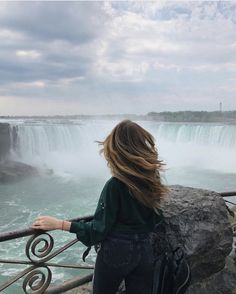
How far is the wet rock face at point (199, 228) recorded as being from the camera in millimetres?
2703

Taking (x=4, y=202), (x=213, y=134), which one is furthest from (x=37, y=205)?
(x=213, y=134)

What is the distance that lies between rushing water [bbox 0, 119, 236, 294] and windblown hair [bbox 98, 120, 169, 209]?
8084mm

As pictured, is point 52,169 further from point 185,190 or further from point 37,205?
point 185,190

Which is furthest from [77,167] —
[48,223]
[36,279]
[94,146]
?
[48,223]

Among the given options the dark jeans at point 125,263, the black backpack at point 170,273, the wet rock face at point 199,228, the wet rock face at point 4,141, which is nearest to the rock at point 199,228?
the wet rock face at point 199,228

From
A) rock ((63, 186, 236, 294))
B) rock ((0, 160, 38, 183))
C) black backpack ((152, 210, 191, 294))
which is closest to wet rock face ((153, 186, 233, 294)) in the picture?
rock ((63, 186, 236, 294))

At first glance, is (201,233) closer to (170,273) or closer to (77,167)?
(170,273)

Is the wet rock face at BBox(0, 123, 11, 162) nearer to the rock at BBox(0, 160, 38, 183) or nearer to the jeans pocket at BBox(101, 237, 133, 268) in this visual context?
the rock at BBox(0, 160, 38, 183)

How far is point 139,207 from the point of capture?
2.01m

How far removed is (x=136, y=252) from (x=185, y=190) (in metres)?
1.18

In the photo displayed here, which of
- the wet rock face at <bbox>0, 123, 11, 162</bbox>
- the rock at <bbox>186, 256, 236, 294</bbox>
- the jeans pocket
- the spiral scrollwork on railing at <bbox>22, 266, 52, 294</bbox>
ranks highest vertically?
the jeans pocket

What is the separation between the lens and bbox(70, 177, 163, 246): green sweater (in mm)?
1953

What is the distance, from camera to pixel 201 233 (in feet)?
9.13

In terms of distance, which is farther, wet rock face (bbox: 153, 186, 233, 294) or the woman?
wet rock face (bbox: 153, 186, 233, 294)
